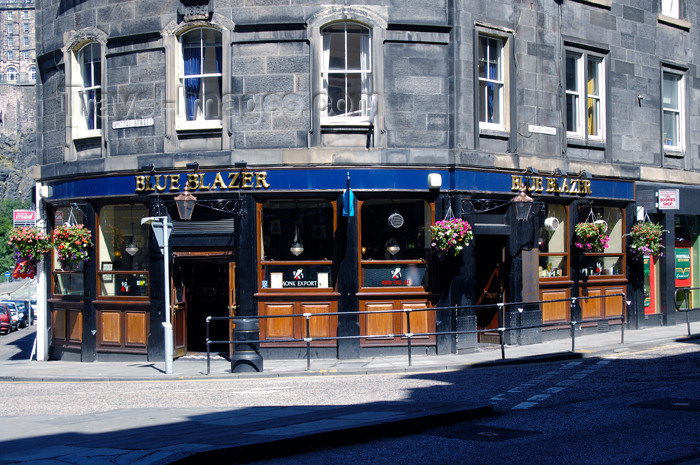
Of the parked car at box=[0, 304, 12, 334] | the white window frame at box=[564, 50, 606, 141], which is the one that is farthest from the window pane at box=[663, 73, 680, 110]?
the parked car at box=[0, 304, 12, 334]

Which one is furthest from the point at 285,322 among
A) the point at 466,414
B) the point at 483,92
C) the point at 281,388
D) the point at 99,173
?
the point at 466,414

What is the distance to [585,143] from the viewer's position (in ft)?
70.9

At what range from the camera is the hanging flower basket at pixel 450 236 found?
17.8 metres

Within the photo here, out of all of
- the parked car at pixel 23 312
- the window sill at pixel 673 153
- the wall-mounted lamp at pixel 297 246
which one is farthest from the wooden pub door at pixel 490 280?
the parked car at pixel 23 312

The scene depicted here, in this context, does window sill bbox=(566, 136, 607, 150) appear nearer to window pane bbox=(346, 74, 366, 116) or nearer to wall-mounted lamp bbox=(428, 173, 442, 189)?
wall-mounted lamp bbox=(428, 173, 442, 189)

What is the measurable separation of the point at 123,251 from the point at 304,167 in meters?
4.85

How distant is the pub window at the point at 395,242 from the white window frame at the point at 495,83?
9.33ft

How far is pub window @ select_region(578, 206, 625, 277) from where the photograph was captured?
71.6 ft

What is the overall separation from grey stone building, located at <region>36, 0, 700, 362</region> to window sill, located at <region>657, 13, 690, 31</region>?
423 centimetres

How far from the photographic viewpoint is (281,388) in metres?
14.1

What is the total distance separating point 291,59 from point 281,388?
7560 millimetres

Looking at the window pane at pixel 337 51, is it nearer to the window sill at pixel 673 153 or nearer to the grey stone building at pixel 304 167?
the grey stone building at pixel 304 167

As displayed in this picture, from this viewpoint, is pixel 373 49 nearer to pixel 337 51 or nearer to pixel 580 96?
pixel 337 51

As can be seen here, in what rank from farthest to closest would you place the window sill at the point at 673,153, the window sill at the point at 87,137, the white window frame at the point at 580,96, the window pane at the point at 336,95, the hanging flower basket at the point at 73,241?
1. the window sill at the point at 673,153
2. the white window frame at the point at 580,96
3. the window sill at the point at 87,137
4. the hanging flower basket at the point at 73,241
5. the window pane at the point at 336,95
